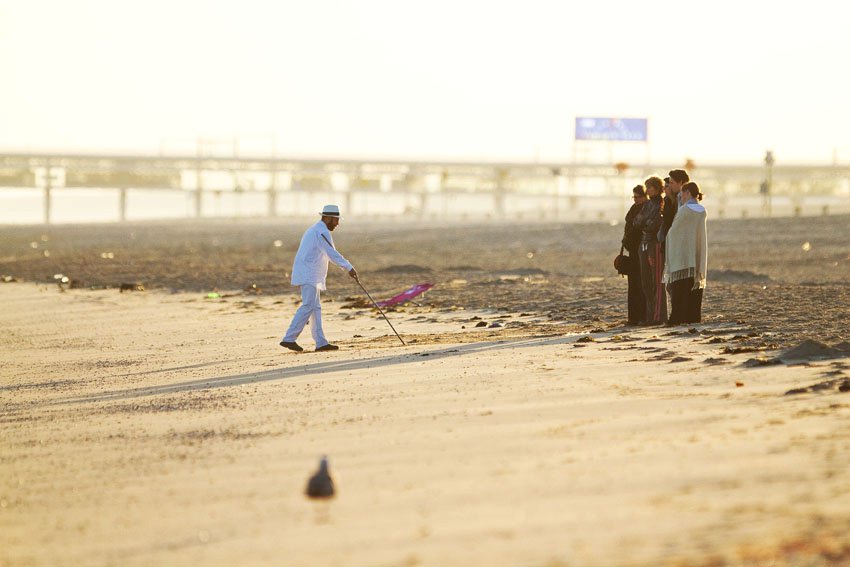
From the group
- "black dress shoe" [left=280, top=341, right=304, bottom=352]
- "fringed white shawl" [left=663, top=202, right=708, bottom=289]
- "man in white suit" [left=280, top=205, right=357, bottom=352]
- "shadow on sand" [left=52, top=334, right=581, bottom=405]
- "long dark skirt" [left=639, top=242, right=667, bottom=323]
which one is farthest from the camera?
"long dark skirt" [left=639, top=242, right=667, bottom=323]

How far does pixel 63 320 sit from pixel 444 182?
9526 cm

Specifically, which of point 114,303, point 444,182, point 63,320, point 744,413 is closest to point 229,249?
point 114,303

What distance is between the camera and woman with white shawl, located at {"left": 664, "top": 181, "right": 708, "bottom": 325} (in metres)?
12.6

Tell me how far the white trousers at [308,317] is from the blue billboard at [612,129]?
91.1 meters

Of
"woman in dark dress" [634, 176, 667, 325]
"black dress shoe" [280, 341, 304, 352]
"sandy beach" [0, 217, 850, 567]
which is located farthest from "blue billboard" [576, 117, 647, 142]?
"black dress shoe" [280, 341, 304, 352]

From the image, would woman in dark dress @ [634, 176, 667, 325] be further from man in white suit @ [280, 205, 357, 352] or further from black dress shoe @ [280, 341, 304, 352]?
black dress shoe @ [280, 341, 304, 352]

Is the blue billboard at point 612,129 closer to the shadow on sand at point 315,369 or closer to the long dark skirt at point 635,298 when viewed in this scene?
the long dark skirt at point 635,298

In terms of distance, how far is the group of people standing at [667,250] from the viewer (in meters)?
12.6

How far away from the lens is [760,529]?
15.8ft

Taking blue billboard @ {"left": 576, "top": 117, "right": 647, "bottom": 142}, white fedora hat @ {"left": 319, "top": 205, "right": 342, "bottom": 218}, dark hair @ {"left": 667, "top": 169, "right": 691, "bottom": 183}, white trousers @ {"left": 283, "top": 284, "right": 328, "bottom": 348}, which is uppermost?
blue billboard @ {"left": 576, "top": 117, "right": 647, "bottom": 142}

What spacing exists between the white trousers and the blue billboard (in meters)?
91.1

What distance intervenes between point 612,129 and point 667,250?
90.8m

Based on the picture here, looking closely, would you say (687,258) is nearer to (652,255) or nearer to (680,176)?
(652,255)

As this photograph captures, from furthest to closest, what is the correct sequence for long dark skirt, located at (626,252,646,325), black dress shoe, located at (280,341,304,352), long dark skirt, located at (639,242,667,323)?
long dark skirt, located at (626,252,646,325) → long dark skirt, located at (639,242,667,323) → black dress shoe, located at (280,341,304,352)
